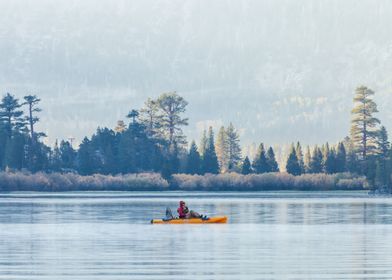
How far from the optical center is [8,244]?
1855 inches

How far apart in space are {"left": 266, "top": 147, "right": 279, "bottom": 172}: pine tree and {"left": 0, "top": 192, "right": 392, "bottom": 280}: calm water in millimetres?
118879

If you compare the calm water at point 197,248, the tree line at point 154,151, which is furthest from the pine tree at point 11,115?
the calm water at point 197,248

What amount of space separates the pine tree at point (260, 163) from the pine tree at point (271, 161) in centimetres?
108

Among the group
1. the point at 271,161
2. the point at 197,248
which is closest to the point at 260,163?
the point at 271,161

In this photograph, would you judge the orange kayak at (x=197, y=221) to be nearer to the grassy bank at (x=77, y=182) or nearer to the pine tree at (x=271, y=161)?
the grassy bank at (x=77, y=182)

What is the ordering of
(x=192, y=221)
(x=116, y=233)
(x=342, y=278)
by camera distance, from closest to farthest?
1. (x=342, y=278)
2. (x=116, y=233)
3. (x=192, y=221)

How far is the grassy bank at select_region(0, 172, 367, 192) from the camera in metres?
168

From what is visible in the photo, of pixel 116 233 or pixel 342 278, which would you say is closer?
pixel 342 278

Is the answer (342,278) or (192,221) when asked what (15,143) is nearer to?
(192,221)

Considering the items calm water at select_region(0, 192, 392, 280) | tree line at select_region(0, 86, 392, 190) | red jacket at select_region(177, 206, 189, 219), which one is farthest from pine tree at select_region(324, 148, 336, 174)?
red jacket at select_region(177, 206, 189, 219)

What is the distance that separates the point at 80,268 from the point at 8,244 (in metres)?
10.8

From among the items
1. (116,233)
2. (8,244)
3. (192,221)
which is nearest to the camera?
(8,244)

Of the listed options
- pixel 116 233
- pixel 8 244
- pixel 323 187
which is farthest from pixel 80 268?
pixel 323 187

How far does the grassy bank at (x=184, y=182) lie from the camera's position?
551 feet
